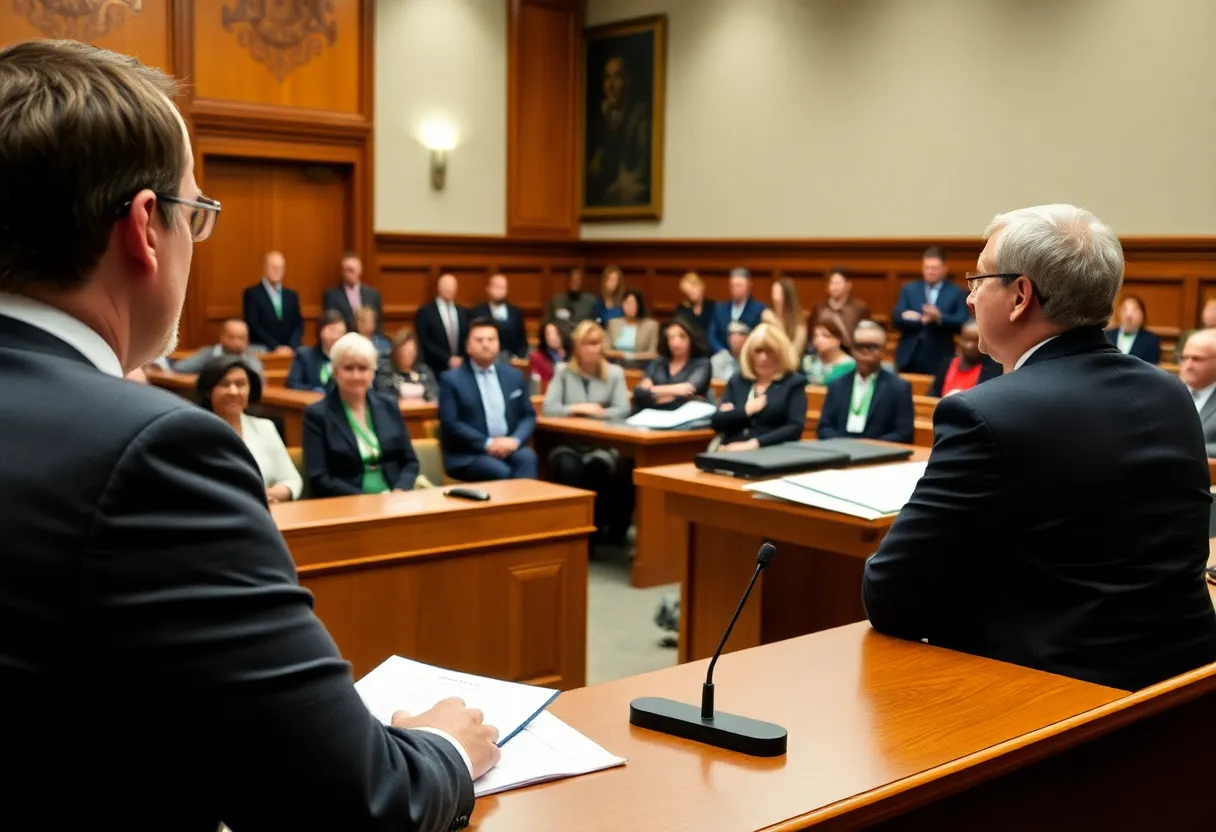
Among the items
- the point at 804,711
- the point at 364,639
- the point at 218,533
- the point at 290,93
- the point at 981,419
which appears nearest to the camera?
the point at 218,533

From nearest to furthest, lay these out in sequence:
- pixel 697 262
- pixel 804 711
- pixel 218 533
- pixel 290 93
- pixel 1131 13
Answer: pixel 218 533
pixel 804 711
pixel 1131 13
pixel 290 93
pixel 697 262

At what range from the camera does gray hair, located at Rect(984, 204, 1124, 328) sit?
2311 millimetres

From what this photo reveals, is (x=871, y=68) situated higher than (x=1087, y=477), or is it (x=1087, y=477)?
(x=871, y=68)

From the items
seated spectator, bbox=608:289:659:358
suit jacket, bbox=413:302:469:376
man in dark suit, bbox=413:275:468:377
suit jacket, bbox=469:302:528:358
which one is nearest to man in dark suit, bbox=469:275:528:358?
suit jacket, bbox=469:302:528:358

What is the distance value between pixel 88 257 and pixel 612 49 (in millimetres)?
13660

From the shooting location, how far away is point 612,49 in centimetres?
1421

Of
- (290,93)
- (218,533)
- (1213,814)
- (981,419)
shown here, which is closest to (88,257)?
(218,533)

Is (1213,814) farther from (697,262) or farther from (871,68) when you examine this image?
(697,262)

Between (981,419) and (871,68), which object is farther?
(871,68)

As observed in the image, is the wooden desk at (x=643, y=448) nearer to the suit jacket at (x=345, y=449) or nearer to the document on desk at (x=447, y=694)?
the suit jacket at (x=345, y=449)

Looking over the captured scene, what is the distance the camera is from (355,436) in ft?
18.2

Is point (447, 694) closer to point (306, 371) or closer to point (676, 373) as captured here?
Answer: point (676, 373)

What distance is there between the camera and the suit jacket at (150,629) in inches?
40.1

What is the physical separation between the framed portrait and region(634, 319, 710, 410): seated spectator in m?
6.18
